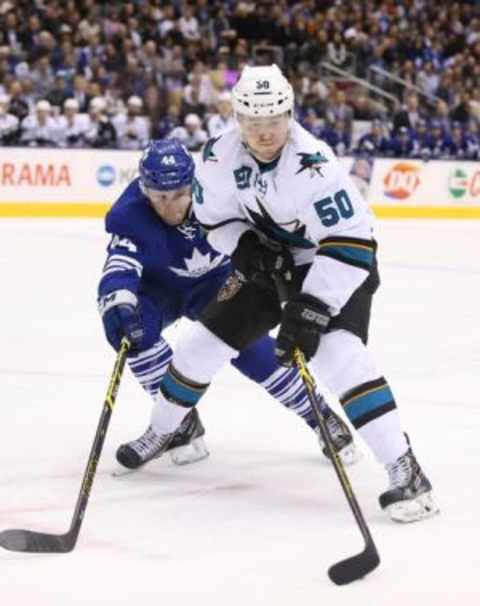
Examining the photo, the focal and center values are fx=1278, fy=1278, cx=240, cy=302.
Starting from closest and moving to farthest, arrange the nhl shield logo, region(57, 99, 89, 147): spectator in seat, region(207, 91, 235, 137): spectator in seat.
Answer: the nhl shield logo → region(57, 99, 89, 147): spectator in seat → region(207, 91, 235, 137): spectator in seat

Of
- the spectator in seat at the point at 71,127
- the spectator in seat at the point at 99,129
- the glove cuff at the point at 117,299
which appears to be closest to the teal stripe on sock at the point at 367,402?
the glove cuff at the point at 117,299

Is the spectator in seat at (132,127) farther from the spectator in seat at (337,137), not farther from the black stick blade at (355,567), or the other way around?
the black stick blade at (355,567)

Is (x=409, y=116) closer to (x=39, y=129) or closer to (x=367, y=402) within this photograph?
(x=39, y=129)

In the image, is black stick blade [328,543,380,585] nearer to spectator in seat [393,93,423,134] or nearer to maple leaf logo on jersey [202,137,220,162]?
maple leaf logo on jersey [202,137,220,162]

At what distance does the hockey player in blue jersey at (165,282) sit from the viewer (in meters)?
3.34

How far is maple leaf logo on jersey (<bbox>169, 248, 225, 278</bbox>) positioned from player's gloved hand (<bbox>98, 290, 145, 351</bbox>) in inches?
9.7

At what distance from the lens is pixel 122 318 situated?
3.24m

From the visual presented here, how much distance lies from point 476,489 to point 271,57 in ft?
35.2

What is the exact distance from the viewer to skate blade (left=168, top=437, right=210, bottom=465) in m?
3.57

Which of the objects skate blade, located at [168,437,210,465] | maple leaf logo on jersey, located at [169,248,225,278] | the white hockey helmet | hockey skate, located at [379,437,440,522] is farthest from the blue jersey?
hockey skate, located at [379,437,440,522]

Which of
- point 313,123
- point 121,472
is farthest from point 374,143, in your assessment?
point 121,472

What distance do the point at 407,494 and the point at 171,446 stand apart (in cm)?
83

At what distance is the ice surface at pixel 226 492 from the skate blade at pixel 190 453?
3 centimetres

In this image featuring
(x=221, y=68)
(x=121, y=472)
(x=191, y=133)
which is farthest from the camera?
(x=221, y=68)
